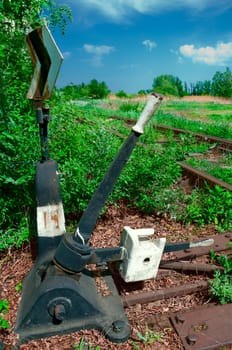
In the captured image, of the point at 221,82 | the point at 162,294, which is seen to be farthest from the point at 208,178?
the point at 221,82

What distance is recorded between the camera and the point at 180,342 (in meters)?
1.87

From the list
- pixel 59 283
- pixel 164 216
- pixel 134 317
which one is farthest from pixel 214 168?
pixel 59 283

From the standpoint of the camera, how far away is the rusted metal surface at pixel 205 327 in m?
1.83

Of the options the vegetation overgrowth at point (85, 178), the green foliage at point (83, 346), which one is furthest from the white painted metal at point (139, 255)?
the vegetation overgrowth at point (85, 178)

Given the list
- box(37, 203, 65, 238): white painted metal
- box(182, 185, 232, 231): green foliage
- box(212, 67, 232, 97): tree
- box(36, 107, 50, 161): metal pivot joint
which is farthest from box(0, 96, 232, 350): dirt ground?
box(212, 67, 232, 97): tree

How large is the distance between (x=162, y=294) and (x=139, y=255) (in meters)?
0.48

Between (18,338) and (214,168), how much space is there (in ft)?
13.4

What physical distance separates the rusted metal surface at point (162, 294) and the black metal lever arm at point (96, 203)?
0.57m

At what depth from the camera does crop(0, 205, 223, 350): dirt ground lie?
189 centimetres

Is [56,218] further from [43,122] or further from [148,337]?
[148,337]

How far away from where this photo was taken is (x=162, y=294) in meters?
2.29

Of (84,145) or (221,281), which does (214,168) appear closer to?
(84,145)

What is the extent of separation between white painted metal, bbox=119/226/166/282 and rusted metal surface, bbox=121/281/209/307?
22 centimetres

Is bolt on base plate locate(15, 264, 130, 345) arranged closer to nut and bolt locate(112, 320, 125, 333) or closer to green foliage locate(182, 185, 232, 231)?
nut and bolt locate(112, 320, 125, 333)
